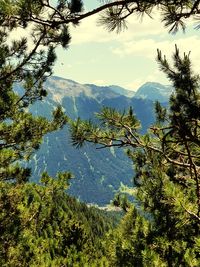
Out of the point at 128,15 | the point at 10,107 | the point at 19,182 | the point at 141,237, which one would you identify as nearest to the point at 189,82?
the point at 128,15

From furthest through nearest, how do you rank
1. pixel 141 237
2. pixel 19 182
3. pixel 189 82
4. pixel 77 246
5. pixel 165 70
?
pixel 77 246
pixel 19 182
pixel 141 237
pixel 165 70
pixel 189 82

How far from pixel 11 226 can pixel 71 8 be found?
40.7ft

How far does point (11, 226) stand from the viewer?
603 inches

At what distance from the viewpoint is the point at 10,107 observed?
1560cm

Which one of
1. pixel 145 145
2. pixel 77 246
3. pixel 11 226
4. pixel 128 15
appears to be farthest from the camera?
pixel 77 246

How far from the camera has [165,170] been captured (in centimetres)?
938

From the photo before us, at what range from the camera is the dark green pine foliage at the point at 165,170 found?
363 cm

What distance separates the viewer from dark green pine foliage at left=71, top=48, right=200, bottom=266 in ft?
11.9

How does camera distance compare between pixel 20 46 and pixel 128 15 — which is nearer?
pixel 128 15

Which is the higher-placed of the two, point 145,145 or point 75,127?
point 75,127

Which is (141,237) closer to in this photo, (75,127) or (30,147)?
(30,147)

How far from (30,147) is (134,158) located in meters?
4.69

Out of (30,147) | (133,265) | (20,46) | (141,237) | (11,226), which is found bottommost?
(133,265)

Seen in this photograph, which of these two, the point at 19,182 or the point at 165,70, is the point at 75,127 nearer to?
the point at 165,70
